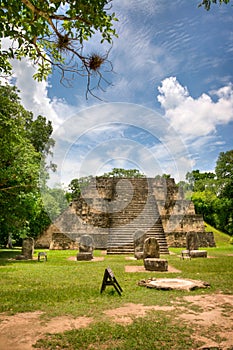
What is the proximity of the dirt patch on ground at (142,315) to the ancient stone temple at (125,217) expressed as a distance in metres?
10.9

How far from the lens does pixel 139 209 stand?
20703mm

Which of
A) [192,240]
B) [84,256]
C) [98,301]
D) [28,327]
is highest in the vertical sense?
[192,240]

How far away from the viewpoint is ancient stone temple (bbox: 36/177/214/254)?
1823cm

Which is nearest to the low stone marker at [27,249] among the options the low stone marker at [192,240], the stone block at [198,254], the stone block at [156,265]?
the stone block at [156,265]

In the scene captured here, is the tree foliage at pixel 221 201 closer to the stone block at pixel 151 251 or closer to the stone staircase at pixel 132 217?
the stone staircase at pixel 132 217

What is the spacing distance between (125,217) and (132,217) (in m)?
0.51

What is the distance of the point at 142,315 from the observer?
4.43 m

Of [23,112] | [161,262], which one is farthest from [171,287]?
[23,112]

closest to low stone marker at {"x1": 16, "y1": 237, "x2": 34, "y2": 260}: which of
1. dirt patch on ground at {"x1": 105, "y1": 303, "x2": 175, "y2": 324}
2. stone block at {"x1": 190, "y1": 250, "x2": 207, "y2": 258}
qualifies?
stone block at {"x1": 190, "y1": 250, "x2": 207, "y2": 258}

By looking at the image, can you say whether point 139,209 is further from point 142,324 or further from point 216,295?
point 142,324

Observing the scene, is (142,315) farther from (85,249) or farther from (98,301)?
(85,249)

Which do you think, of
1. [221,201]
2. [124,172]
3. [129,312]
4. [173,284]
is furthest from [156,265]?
[124,172]

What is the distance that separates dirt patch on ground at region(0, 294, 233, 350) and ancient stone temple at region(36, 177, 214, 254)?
10871 millimetres

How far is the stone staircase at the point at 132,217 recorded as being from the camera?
52.7ft
